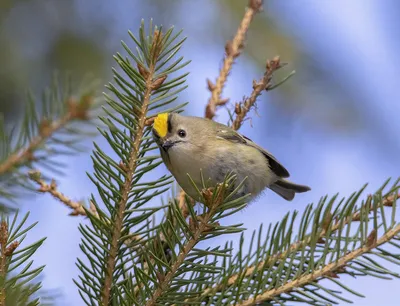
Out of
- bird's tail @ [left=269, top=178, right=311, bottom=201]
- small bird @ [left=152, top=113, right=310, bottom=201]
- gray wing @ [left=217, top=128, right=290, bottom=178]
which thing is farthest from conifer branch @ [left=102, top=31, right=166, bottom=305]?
bird's tail @ [left=269, top=178, right=311, bottom=201]

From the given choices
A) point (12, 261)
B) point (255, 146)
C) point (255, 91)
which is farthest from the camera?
point (255, 146)

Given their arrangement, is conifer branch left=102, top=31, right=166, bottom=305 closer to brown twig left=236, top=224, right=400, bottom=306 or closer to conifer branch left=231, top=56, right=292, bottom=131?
brown twig left=236, top=224, right=400, bottom=306

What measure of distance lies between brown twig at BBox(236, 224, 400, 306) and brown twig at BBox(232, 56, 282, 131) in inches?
20.3

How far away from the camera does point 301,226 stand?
1.20m

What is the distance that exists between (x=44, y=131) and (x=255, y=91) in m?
0.56

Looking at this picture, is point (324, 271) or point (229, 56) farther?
point (229, 56)

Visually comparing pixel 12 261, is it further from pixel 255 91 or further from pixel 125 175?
pixel 255 91

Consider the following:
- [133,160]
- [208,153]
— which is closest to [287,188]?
[208,153]

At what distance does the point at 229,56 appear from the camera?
1592mm

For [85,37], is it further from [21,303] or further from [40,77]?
[21,303]

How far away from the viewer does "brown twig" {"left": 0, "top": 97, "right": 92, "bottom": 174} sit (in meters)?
1.12

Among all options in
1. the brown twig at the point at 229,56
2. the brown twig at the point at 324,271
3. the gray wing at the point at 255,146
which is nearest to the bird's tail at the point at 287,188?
the gray wing at the point at 255,146

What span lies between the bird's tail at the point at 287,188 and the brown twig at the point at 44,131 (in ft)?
4.80

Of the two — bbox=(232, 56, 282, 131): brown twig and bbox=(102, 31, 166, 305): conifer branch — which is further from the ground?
bbox=(232, 56, 282, 131): brown twig
